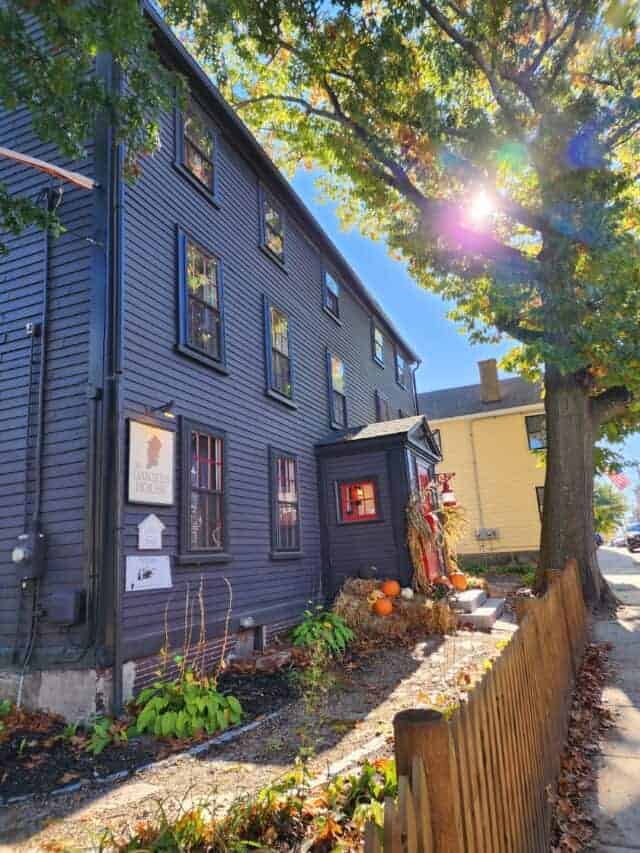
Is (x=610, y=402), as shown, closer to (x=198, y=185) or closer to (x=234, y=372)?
(x=234, y=372)

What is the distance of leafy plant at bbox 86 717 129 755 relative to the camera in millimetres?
4645

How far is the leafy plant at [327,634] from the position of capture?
26.2 feet

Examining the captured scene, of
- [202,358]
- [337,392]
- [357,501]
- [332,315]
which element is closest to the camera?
[202,358]

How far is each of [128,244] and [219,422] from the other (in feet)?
9.21

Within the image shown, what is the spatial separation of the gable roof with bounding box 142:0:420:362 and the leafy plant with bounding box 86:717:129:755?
887 centimetres

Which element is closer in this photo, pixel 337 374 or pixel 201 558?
pixel 201 558

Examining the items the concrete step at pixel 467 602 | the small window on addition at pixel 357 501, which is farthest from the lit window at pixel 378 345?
the concrete step at pixel 467 602

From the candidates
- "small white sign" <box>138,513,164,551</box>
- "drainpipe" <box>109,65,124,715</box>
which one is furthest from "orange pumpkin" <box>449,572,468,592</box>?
"drainpipe" <box>109,65,124,715</box>

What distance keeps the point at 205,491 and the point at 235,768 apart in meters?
4.05

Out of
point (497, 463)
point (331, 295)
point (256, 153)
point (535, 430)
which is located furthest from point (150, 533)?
point (535, 430)

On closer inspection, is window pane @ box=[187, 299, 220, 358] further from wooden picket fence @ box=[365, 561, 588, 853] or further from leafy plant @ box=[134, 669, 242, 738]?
wooden picket fence @ box=[365, 561, 588, 853]

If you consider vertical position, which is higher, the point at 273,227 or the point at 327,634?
the point at 273,227

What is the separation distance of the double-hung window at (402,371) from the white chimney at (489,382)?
539cm

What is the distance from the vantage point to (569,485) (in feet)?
37.5
